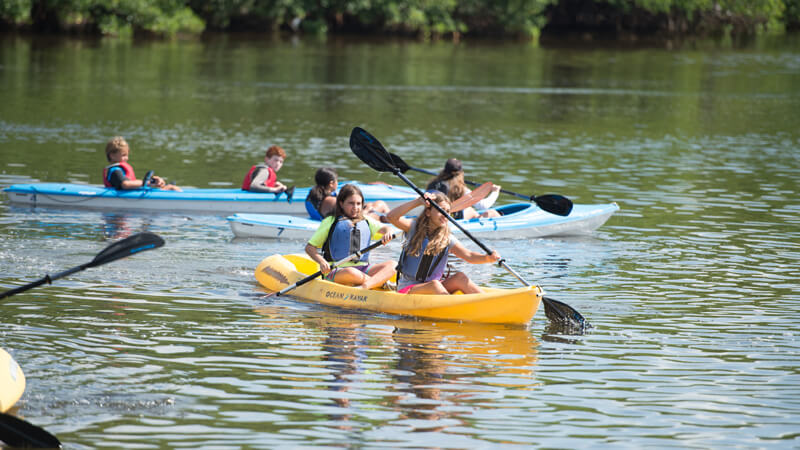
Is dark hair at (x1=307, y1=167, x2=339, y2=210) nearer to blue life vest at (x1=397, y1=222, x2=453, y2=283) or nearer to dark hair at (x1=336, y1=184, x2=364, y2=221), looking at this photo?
dark hair at (x1=336, y1=184, x2=364, y2=221)

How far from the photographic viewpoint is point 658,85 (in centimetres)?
3772

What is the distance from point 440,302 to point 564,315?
1020mm

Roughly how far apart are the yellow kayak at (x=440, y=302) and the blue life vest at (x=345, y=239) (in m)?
0.29

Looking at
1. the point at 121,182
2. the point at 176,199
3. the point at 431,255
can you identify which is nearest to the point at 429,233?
the point at 431,255

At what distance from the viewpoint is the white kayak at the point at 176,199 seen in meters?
14.8

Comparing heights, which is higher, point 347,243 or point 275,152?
Result: point 275,152

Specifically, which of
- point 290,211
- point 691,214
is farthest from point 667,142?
point 290,211

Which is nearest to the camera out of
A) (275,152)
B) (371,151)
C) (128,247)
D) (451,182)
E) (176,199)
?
(128,247)

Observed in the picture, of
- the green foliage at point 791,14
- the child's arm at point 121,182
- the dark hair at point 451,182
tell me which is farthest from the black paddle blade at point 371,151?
the green foliage at point 791,14

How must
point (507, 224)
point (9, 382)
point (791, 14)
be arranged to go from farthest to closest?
point (791, 14)
point (507, 224)
point (9, 382)

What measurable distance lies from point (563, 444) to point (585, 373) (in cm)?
151

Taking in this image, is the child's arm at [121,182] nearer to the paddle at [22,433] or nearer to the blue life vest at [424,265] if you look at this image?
the blue life vest at [424,265]

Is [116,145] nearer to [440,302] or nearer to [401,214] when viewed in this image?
[401,214]

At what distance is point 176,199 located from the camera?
14742 mm
